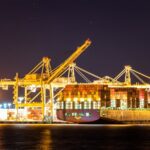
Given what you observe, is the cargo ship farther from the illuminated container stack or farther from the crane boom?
the crane boom

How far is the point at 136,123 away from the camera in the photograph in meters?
141

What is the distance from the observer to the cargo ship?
131875mm

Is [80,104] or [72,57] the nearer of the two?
[72,57]

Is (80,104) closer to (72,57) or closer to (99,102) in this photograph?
(99,102)

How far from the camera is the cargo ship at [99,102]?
433 ft

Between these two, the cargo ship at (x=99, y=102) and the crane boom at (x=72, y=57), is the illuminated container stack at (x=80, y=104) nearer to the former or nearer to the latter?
the cargo ship at (x=99, y=102)

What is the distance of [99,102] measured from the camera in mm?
131875

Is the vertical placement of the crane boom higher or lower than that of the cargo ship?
higher

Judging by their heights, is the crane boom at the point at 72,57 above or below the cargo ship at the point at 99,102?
above

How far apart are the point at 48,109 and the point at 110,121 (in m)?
14.8

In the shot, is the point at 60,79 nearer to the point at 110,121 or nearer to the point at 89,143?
the point at 110,121

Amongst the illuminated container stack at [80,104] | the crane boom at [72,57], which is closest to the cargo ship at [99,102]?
the illuminated container stack at [80,104]

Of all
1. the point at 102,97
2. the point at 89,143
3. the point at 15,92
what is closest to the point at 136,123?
the point at 102,97

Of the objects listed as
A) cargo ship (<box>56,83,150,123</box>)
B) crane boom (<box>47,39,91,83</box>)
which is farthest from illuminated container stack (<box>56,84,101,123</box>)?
crane boom (<box>47,39,91,83</box>)
